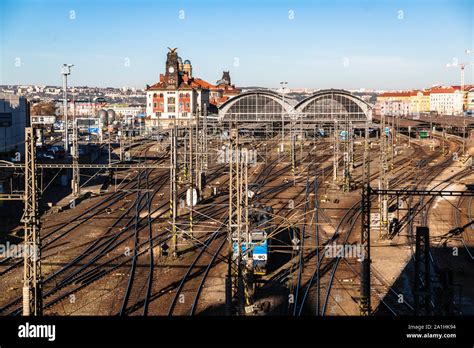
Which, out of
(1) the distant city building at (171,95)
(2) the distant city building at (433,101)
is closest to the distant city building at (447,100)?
(2) the distant city building at (433,101)

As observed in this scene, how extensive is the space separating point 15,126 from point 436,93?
295 feet

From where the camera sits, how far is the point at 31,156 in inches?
356

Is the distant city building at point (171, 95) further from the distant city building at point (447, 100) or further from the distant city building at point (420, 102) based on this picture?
the distant city building at point (420, 102)

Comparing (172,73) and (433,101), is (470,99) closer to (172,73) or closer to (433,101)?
(433,101)

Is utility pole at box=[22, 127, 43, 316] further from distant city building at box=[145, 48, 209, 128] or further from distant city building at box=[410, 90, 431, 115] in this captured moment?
distant city building at box=[410, 90, 431, 115]

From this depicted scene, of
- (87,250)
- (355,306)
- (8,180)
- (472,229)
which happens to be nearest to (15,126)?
(8,180)

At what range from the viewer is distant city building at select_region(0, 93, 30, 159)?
31.0 m

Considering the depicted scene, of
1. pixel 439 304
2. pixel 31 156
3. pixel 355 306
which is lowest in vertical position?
pixel 355 306

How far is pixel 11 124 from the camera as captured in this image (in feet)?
106

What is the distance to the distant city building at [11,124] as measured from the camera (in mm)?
31031

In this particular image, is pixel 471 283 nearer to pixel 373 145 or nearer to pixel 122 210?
pixel 122 210

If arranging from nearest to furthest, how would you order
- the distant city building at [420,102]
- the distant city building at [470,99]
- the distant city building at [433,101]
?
1. the distant city building at [470,99]
2. the distant city building at [433,101]
3. the distant city building at [420,102]

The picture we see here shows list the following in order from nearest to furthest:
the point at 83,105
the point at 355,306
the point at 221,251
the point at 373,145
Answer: the point at 355,306, the point at 221,251, the point at 373,145, the point at 83,105

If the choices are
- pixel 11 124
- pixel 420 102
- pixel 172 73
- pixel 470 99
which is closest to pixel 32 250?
pixel 11 124
